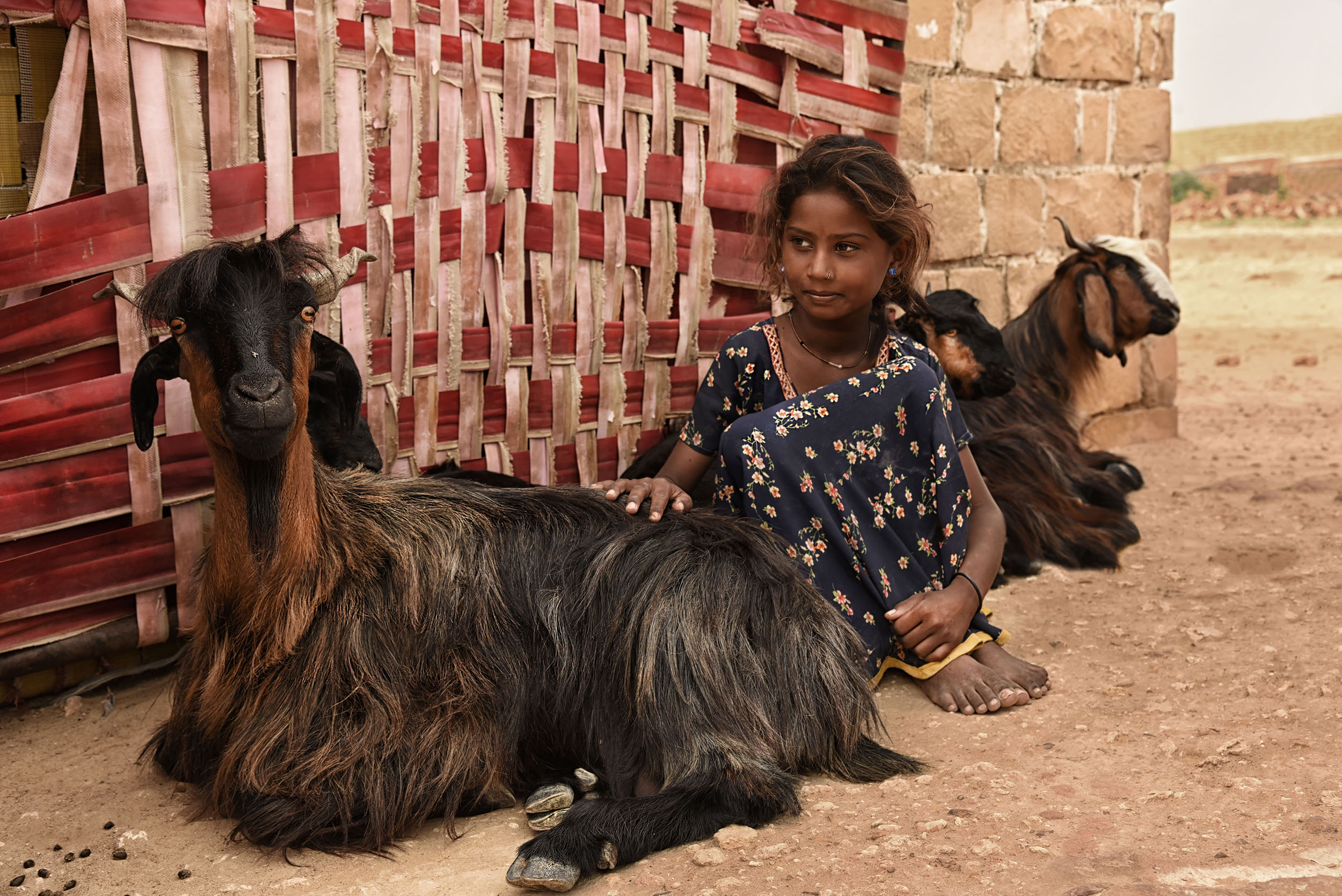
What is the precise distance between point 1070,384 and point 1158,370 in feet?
4.20

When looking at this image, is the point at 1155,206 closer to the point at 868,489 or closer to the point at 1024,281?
the point at 1024,281

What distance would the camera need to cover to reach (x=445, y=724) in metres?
2.70

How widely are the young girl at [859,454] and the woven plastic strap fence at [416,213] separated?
62 cm

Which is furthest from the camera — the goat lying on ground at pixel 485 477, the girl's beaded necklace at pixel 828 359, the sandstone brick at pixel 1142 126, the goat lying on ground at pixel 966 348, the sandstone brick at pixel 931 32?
the sandstone brick at pixel 1142 126

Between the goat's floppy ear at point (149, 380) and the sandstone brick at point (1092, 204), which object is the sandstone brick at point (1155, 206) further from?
the goat's floppy ear at point (149, 380)

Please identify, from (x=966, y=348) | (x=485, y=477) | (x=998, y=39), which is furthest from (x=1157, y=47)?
(x=485, y=477)

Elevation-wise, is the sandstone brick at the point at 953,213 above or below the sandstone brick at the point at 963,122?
below

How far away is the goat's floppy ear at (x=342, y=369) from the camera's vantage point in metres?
2.99

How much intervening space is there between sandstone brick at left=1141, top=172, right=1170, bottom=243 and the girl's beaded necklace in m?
3.82

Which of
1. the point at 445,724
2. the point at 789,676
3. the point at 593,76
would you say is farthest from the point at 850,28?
the point at 445,724

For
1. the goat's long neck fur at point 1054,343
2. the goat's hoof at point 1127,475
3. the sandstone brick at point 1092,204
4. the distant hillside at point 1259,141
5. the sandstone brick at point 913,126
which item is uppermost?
the distant hillside at point 1259,141

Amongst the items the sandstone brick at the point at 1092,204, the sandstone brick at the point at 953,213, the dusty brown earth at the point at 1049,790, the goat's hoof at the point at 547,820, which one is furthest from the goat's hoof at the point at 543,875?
the sandstone brick at the point at 1092,204

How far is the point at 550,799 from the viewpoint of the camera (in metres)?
2.65

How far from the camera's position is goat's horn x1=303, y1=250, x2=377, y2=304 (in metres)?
2.70
